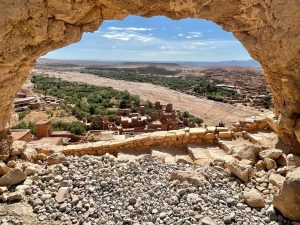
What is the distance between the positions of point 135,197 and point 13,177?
7.61ft

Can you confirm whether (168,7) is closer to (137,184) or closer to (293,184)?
(137,184)

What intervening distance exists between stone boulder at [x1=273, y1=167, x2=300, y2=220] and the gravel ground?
0.16 meters

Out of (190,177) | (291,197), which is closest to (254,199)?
(291,197)

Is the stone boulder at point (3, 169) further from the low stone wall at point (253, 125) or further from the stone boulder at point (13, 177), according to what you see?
the low stone wall at point (253, 125)

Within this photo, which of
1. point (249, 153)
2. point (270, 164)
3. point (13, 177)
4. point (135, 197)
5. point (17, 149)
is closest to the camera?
point (135, 197)

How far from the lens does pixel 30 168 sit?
7.16 m

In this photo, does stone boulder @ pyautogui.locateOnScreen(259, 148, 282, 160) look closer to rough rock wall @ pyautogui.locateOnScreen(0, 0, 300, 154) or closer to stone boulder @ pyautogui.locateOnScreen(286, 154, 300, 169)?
rough rock wall @ pyautogui.locateOnScreen(0, 0, 300, 154)

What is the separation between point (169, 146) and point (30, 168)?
4.09 m

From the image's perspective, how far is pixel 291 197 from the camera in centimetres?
531

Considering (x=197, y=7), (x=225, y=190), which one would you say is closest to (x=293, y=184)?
(x=225, y=190)

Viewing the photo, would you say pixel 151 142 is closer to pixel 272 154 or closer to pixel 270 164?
pixel 272 154

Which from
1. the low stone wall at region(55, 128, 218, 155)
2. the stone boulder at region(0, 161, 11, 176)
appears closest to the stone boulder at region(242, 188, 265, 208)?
the low stone wall at region(55, 128, 218, 155)

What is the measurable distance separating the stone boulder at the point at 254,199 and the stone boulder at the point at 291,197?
0.40 meters

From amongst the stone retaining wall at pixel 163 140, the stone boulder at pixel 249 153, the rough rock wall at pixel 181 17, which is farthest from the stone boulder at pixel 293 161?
the stone retaining wall at pixel 163 140
